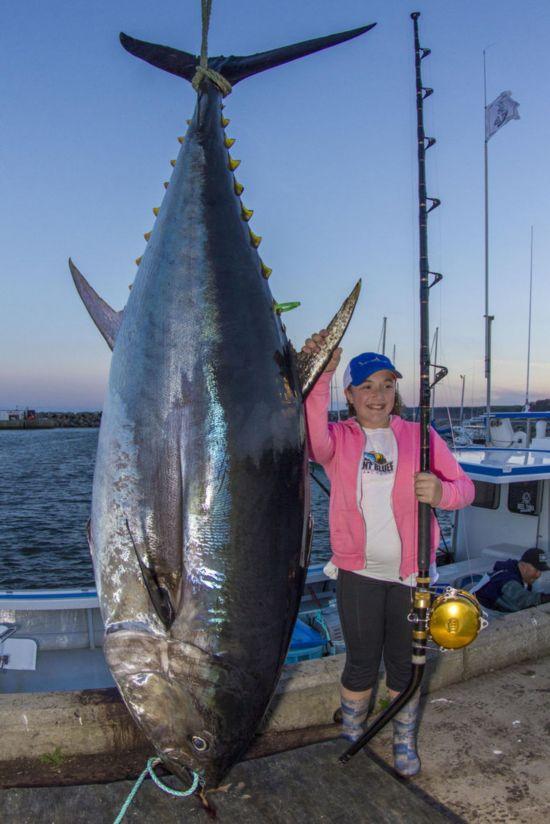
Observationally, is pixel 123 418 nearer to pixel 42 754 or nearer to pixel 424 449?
pixel 424 449

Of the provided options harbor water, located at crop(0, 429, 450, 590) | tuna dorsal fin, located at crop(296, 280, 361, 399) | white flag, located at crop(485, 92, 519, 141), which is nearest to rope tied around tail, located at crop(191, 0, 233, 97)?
tuna dorsal fin, located at crop(296, 280, 361, 399)

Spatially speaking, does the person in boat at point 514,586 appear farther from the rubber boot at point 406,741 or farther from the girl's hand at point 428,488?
the girl's hand at point 428,488

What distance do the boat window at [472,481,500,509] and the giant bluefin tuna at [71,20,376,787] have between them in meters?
6.70

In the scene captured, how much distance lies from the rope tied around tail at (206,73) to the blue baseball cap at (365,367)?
111cm

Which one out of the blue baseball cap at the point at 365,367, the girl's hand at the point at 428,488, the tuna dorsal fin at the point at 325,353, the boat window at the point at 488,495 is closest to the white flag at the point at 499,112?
the boat window at the point at 488,495

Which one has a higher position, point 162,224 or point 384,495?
point 162,224

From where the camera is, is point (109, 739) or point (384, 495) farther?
point (109, 739)

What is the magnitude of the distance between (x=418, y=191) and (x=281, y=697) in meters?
2.61

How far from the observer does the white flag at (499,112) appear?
9.91 metres

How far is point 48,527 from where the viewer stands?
17703 millimetres

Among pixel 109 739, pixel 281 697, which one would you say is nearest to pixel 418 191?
pixel 281 697

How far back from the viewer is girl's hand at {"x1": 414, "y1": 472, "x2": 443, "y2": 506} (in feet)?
7.51

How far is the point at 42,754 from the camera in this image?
8.84 feet

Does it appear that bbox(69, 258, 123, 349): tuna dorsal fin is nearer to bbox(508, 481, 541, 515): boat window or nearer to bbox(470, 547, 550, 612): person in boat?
bbox(470, 547, 550, 612): person in boat
